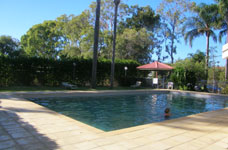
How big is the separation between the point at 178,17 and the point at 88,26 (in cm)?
1610

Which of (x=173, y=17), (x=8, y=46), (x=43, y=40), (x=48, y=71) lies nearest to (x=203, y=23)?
(x=173, y=17)

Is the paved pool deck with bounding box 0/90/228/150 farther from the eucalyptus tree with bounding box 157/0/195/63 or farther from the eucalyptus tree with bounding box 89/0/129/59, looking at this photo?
the eucalyptus tree with bounding box 157/0/195/63

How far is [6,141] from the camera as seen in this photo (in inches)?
129

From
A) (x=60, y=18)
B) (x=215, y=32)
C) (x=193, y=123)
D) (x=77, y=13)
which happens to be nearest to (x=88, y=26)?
(x=77, y=13)

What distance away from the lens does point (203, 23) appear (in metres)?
22.4

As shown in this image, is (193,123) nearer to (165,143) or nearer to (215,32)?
(165,143)

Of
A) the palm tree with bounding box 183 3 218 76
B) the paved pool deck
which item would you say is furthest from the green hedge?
the palm tree with bounding box 183 3 218 76

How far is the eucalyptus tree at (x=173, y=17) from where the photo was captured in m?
30.9

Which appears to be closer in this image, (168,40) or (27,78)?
(27,78)

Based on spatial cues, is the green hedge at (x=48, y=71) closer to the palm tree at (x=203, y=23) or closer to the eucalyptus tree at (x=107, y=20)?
the eucalyptus tree at (x=107, y=20)

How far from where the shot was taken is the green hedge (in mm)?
13750

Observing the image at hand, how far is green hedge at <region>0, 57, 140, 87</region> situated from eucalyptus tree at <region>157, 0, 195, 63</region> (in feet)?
61.9

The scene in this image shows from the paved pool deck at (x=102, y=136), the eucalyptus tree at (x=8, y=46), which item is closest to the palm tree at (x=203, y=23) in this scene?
the paved pool deck at (x=102, y=136)

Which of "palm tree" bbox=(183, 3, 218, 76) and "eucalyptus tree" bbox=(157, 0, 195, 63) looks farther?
"eucalyptus tree" bbox=(157, 0, 195, 63)
